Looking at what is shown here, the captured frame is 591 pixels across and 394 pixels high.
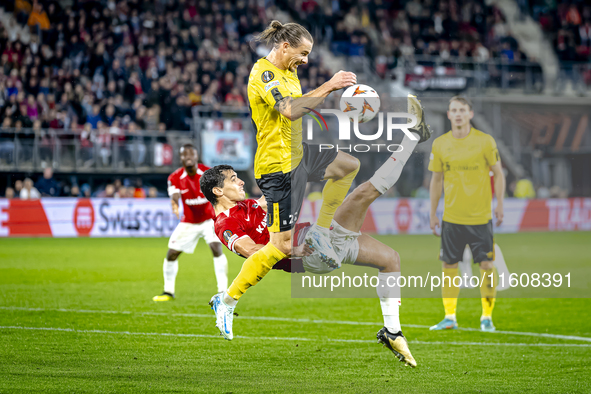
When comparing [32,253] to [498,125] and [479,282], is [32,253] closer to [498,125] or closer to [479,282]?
[479,282]

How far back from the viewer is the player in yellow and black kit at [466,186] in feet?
25.7

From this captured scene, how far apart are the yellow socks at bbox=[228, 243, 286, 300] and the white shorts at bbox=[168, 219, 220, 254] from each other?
436 centimetres

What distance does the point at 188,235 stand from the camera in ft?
33.5

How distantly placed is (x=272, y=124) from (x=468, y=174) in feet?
10.0

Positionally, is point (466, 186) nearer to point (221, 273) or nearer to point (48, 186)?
point (221, 273)

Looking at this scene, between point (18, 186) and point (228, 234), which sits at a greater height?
point (18, 186)

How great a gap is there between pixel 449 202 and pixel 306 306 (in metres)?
2.88

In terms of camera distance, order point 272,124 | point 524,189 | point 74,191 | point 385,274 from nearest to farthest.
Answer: point 272,124
point 385,274
point 74,191
point 524,189

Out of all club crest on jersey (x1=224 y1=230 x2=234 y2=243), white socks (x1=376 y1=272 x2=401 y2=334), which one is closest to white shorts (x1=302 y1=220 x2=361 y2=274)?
white socks (x1=376 y1=272 x2=401 y2=334)

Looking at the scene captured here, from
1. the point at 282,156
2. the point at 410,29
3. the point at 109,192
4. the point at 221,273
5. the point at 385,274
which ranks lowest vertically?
the point at 221,273

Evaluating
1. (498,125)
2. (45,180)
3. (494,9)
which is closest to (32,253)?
(45,180)

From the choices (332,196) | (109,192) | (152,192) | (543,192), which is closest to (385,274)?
(332,196)

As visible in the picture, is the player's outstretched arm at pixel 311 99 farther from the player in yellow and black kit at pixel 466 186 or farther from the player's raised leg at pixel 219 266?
the player's raised leg at pixel 219 266

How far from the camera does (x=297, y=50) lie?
18.0 ft
